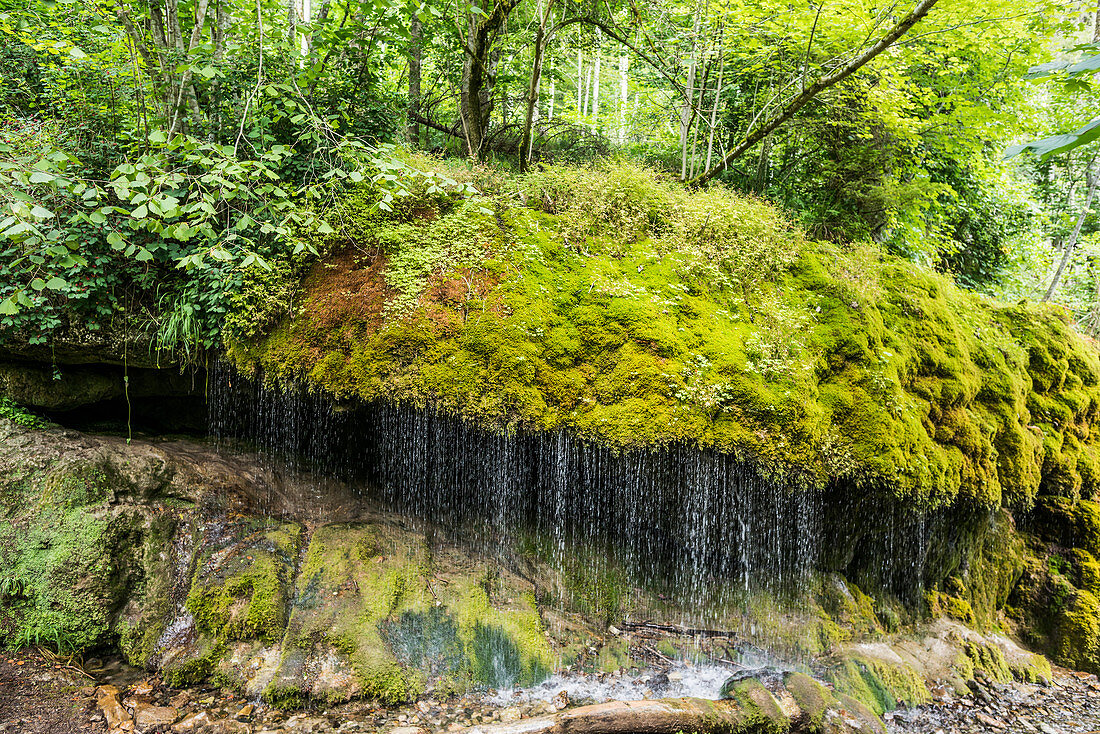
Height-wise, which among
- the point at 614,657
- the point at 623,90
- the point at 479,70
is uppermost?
the point at 623,90

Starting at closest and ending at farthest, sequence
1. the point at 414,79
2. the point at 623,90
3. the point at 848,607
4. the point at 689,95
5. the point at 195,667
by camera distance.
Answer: the point at 195,667 → the point at 848,607 → the point at 689,95 → the point at 414,79 → the point at 623,90

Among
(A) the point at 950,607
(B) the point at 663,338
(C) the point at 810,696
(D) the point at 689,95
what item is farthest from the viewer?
(D) the point at 689,95

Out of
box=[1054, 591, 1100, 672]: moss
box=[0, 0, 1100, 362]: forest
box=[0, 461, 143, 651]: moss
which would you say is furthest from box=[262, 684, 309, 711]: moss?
box=[1054, 591, 1100, 672]: moss

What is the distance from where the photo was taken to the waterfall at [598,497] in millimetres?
4934

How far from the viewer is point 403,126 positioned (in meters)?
7.67

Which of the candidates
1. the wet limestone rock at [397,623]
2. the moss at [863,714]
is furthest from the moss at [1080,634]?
the wet limestone rock at [397,623]

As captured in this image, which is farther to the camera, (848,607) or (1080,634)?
(1080,634)

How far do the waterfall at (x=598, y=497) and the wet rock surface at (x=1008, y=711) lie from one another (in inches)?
46.3

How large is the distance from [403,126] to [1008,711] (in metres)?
9.82

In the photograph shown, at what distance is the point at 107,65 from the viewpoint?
5.45m

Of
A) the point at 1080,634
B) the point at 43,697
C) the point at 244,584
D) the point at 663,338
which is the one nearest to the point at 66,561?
the point at 43,697

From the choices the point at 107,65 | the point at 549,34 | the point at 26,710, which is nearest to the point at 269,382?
the point at 26,710

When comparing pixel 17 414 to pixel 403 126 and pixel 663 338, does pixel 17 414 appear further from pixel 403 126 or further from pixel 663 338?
pixel 663 338

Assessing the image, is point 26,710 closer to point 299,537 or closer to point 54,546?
point 54,546
